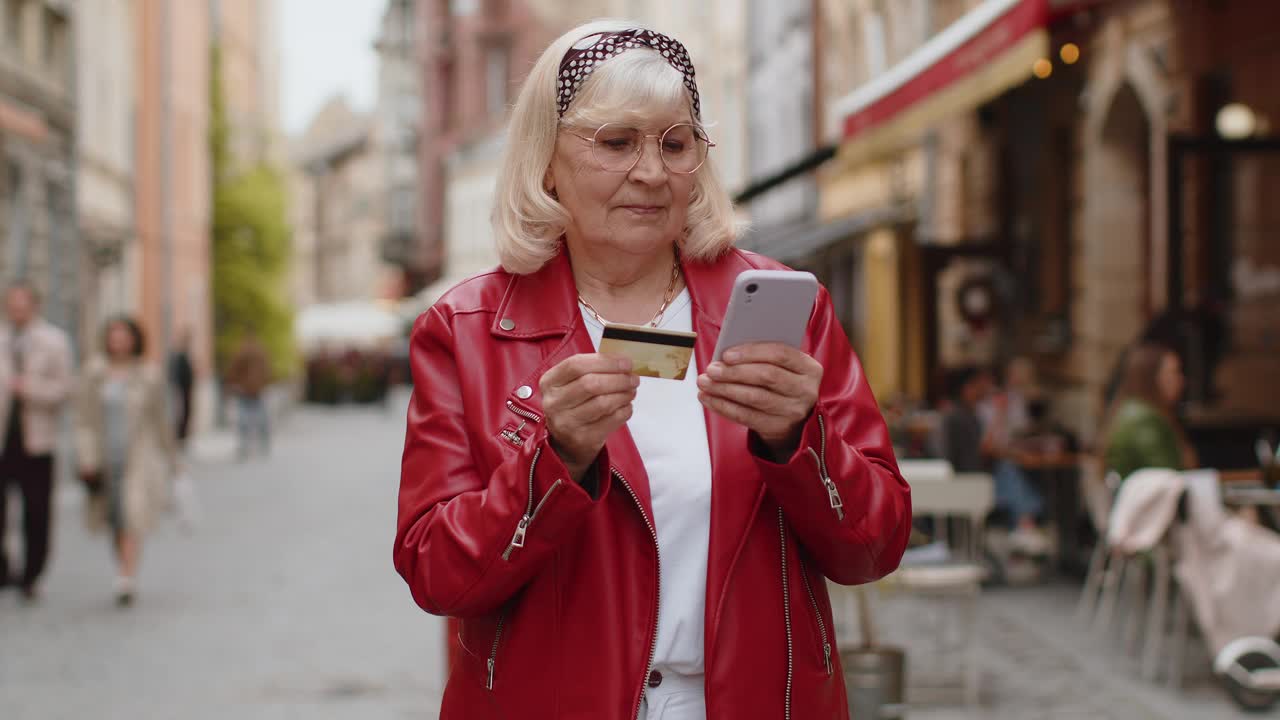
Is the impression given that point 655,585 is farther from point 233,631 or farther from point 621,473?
point 233,631

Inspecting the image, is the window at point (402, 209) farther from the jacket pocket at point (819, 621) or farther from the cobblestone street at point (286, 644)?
the jacket pocket at point (819, 621)

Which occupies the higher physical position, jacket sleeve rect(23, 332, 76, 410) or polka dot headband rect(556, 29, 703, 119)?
polka dot headband rect(556, 29, 703, 119)

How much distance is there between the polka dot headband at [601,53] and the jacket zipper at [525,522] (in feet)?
1.77

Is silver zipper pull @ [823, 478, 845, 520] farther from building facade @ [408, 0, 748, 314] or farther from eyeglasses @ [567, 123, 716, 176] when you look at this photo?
building facade @ [408, 0, 748, 314]

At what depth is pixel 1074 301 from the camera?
46.8ft

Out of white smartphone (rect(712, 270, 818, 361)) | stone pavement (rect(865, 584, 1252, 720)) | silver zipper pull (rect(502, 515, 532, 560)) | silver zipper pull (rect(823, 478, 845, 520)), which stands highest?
white smartphone (rect(712, 270, 818, 361))

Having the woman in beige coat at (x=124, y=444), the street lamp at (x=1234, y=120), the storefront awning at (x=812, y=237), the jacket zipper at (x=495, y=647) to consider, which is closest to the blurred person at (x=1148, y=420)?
the storefront awning at (x=812, y=237)

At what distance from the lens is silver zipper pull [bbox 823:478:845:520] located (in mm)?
2082

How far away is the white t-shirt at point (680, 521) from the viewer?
2.16 meters

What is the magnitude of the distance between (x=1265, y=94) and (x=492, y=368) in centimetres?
1190

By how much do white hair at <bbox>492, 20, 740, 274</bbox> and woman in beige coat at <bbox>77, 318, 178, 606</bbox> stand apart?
320 inches

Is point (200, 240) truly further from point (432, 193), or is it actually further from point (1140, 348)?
point (432, 193)

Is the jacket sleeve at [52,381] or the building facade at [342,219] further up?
the building facade at [342,219]

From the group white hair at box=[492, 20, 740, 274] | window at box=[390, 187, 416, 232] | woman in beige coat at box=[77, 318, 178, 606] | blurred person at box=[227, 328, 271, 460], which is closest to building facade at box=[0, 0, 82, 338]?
blurred person at box=[227, 328, 271, 460]
